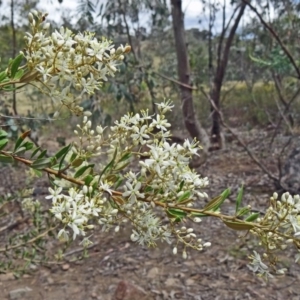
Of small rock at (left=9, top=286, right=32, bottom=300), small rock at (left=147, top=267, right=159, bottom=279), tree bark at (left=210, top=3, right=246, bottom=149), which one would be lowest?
small rock at (left=9, top=286, right=32, bottom=300)

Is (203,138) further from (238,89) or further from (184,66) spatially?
(238,89)

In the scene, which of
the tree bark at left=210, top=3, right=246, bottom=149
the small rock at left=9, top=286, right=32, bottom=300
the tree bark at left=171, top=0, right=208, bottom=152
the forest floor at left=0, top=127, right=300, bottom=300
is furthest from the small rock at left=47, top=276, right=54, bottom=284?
the tree bark at left=210, top=3, right=246, bottom=149

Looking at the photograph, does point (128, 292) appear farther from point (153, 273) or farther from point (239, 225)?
point (239, 225)

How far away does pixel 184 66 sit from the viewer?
328cm

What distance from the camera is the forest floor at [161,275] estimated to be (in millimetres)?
2006

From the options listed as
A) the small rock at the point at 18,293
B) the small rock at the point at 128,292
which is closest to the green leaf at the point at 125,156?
the small rock at the point at 128,292

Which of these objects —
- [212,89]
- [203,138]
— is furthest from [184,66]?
[212,89]

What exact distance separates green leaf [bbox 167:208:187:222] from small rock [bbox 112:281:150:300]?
5.06 ft

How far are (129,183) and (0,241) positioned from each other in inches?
92.1

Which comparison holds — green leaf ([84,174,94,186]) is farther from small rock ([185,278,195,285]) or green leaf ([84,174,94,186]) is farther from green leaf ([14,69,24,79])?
small rock ([185,278,195,285])

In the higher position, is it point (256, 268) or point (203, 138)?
point (256, 268)

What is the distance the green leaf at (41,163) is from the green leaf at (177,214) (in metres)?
0.15

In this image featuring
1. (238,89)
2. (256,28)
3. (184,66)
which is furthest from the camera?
(238,89)

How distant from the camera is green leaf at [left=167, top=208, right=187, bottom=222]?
52 cm
